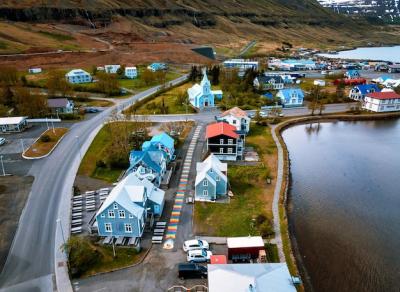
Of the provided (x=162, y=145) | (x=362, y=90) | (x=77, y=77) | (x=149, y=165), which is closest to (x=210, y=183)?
(x=149, y=165)

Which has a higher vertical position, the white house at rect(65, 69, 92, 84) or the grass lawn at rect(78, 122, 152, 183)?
the white house at rect(65, 69, 92, 84)

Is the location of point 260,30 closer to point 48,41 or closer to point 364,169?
point 48,41

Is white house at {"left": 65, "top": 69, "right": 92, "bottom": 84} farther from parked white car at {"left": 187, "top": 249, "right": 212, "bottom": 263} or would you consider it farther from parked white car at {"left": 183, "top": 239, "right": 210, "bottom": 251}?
parked white car at {"left": 187, "top": 249, "right": 212, "bottom": 263}

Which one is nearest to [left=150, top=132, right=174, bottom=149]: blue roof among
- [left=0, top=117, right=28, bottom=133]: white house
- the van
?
the van

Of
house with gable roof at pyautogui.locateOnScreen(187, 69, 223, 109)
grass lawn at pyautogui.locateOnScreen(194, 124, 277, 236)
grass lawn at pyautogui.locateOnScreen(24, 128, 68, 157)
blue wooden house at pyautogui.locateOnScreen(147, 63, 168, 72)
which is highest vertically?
blue wooden house at pyautogui.locateOnScreen(147, 63, 168, 72)

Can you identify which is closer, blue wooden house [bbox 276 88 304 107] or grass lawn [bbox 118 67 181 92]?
blue wooden house [bbox 276 88 304 107]

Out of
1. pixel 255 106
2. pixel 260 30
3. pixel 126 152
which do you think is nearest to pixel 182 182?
pixel 126 152
